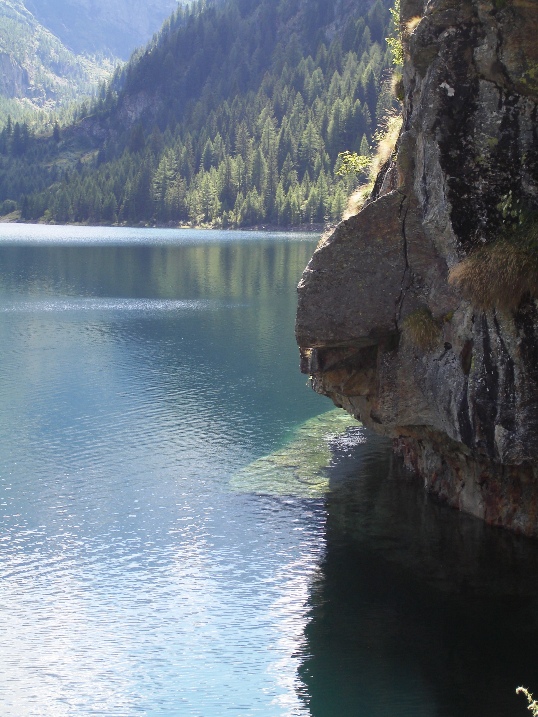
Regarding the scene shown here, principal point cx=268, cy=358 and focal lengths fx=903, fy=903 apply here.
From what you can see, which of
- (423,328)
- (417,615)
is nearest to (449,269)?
(423,328)

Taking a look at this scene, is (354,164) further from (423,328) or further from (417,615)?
(417,615)

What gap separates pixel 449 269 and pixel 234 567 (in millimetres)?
9487

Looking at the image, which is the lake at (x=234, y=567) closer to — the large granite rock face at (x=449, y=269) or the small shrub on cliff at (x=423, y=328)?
the large granite rock face at (x=449, y=269)

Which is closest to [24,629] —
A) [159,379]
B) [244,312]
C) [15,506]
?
[15,506]

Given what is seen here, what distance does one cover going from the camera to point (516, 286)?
20.5m

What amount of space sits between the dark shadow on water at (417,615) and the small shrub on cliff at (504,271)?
7.01 metres

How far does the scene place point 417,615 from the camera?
2095cm

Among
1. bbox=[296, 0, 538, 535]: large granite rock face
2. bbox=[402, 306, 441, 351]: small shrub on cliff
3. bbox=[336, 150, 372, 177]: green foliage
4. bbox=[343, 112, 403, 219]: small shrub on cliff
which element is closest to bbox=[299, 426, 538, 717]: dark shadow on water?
bbox=[296, 0, 538, 535]: large granite rock face

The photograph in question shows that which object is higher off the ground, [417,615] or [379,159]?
[379,159]

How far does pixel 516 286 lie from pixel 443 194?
3.17 metres

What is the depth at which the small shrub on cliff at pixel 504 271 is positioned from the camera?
66.8 ft

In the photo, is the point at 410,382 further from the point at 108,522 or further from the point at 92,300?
the point at 92,300

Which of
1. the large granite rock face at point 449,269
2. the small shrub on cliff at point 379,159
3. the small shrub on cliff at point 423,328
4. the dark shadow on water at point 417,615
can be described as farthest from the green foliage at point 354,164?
the dark shadow on water at point 417,615

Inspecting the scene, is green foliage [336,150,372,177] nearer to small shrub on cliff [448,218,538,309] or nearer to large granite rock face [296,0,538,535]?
large granite rock face [296,0,538,535]
